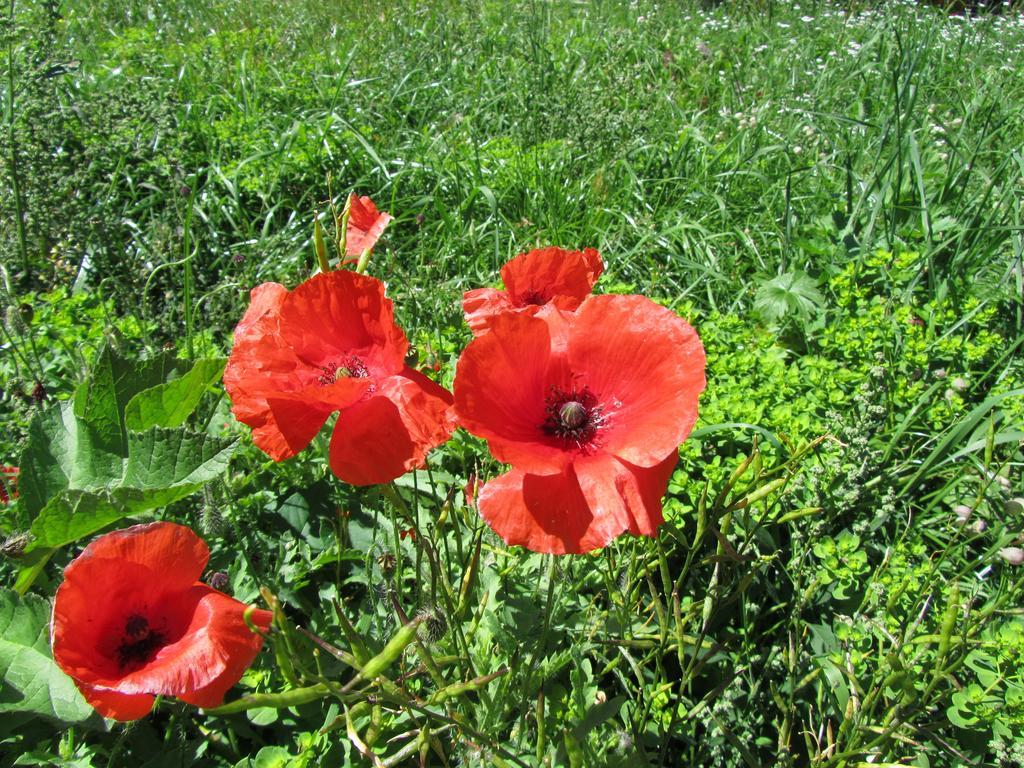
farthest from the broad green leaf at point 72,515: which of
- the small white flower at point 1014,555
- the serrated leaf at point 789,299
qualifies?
the serrated leaf at point 789,299

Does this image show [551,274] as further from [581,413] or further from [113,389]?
[113,389]

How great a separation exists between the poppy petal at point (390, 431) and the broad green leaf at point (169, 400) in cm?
47

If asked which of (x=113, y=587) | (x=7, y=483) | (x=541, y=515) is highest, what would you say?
(x=541, y=515)

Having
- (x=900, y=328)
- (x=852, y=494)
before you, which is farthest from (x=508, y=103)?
(x=852, y=494)

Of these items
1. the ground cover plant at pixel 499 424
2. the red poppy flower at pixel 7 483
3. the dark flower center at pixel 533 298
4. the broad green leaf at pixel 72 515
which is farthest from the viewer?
the red poppy flower at pixel 7 483

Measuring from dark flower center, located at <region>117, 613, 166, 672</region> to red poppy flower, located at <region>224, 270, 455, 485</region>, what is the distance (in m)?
0.34

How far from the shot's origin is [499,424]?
3.49 ft

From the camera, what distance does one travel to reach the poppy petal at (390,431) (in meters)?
1.06

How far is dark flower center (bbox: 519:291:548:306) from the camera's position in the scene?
1.41 meters

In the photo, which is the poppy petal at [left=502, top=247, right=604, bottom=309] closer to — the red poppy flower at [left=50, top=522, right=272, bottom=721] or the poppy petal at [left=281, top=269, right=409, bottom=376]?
the poppy petal at [left=281, top=269, right=409, bottom=376]

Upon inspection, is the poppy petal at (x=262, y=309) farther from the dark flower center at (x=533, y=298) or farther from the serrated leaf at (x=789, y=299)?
the serrated leaf at (x=789, y=299)

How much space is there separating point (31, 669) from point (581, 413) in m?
1.02

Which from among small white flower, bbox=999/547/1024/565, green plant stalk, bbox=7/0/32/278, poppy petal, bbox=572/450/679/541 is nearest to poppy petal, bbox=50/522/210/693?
poppy petal, bbox=572/450/679/541

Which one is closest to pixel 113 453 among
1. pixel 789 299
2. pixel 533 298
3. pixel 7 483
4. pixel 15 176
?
pixel 7 483
